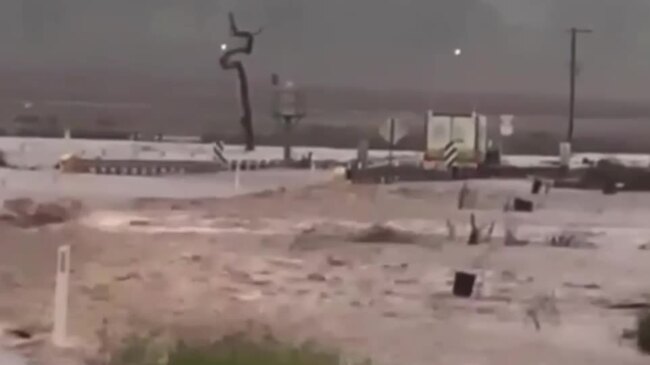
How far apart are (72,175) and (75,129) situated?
136 millimetres

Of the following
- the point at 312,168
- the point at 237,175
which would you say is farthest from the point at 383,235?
the point at 237,175

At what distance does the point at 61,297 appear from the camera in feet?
10.3

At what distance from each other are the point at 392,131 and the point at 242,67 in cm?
45

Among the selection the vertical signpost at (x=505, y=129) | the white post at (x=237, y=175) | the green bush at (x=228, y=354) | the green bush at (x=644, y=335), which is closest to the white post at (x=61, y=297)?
the green bush at (x=228, y=354)

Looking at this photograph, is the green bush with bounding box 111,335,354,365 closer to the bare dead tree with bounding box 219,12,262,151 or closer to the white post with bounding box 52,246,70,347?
the white post with bounding box 52,246,70,347

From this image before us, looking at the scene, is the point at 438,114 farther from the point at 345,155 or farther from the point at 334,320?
the point at 334,320

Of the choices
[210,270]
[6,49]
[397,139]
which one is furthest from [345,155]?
[6,49]

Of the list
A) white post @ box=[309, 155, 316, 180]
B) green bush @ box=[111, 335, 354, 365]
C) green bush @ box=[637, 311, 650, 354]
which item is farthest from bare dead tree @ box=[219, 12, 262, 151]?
green bush @ box=[637, 311, 650, 354]

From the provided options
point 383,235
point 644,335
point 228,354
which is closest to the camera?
point 228,354

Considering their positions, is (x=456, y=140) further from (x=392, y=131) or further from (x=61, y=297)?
(x=61, y=297)

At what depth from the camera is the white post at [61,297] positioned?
118 inches

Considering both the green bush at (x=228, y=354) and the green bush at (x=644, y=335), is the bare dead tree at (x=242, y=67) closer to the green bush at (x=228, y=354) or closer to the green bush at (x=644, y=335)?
the green bush at (x=228, y=354)

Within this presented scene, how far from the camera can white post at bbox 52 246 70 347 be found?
9.86 feet

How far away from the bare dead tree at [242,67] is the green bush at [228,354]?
75 centimetres
